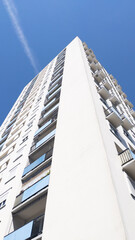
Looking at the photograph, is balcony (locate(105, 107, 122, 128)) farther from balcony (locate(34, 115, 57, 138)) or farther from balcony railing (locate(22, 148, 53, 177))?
balcony (locate(34, 115, 57, 138))

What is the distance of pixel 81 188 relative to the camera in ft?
24.6

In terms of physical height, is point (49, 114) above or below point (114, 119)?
above

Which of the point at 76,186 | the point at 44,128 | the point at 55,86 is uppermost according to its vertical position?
the point at 55,86

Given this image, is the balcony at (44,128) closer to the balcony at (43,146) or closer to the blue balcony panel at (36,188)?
the balcony at (43,146)

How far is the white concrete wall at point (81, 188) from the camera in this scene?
19.8ft

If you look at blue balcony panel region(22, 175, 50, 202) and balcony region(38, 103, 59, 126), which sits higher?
balcony region(38, 103, 59, 126)

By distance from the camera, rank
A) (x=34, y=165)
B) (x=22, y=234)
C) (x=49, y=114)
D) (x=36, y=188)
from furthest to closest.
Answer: (x=49, y=114)
(x=34, y=165)
(x=36, y=188)
(x=22, y=234)

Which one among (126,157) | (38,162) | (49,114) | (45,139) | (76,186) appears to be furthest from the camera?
(49,114)

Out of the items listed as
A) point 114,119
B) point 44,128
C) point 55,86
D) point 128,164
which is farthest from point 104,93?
point 128,164

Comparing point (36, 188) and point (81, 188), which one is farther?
point (36, 188)

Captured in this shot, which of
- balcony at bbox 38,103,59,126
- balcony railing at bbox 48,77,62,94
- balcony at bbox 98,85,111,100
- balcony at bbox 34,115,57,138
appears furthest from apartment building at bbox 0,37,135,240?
balcony railing at bbox 48,77,62,94

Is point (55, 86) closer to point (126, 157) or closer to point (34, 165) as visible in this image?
point (34, 165)

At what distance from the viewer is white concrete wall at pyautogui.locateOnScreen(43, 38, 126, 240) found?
603 cm

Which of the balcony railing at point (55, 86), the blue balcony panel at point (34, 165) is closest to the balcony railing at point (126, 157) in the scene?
the blue balcony panel at point (34, 165)
